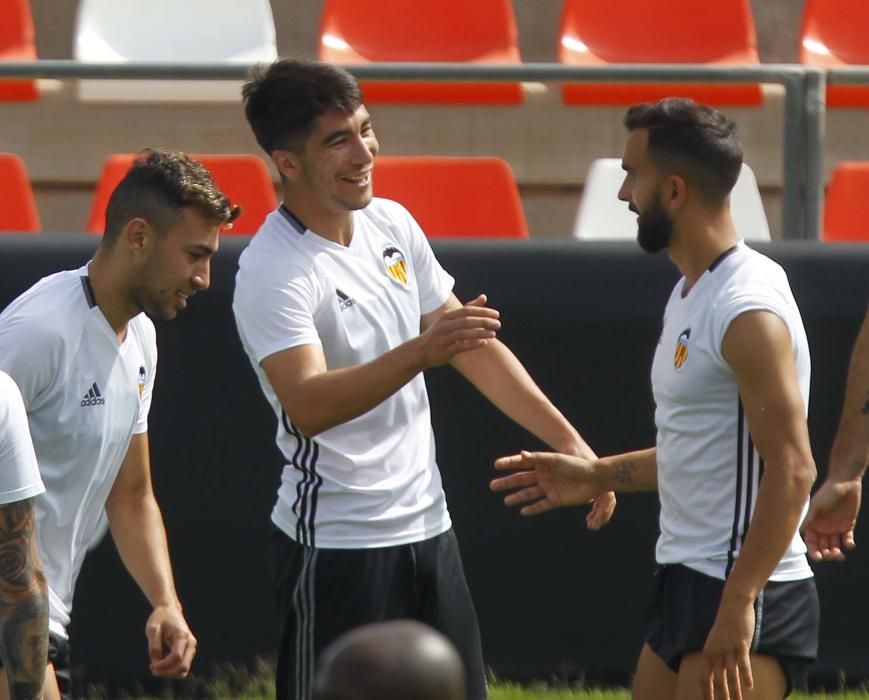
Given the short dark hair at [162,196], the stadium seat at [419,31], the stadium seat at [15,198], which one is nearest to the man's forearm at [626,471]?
the short dark hair at [162,196]

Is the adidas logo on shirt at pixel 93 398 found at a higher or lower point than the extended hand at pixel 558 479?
higher

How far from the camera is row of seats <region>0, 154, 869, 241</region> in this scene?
654cm

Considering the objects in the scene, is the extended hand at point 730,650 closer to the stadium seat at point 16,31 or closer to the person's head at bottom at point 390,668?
the person's head at bottom at point 390,668

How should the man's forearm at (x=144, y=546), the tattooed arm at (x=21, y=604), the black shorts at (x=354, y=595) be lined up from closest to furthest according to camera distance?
the tattooed arm at (x=21, y=604) → the black shorts at (x=354, y=595) → the man's forearm at (x=144, y=546)

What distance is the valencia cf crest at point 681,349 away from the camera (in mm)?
3781

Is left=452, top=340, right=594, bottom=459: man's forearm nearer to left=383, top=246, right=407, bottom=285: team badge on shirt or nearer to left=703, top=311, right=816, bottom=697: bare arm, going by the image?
left=383, top=246, right=407, bottom=285: team badge on shirt

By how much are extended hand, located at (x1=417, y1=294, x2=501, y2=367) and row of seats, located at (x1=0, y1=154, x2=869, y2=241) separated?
285cm

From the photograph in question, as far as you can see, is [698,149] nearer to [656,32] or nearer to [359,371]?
[359,371]

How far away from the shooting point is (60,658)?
4.12 meters

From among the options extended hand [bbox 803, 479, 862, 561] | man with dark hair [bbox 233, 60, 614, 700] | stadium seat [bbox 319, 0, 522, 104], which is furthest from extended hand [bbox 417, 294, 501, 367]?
stadium seat [bbox 319, 0, 522, 104]

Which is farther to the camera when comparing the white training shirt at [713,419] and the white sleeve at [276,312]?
the white sleeve at [276,312]

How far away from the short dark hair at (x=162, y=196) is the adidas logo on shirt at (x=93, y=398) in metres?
0.40

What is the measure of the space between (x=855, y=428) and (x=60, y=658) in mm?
2177

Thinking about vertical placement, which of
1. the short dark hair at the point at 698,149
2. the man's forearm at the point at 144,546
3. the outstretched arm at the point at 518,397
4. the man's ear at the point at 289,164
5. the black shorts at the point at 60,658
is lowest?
the black shorts at the point at 60,658
